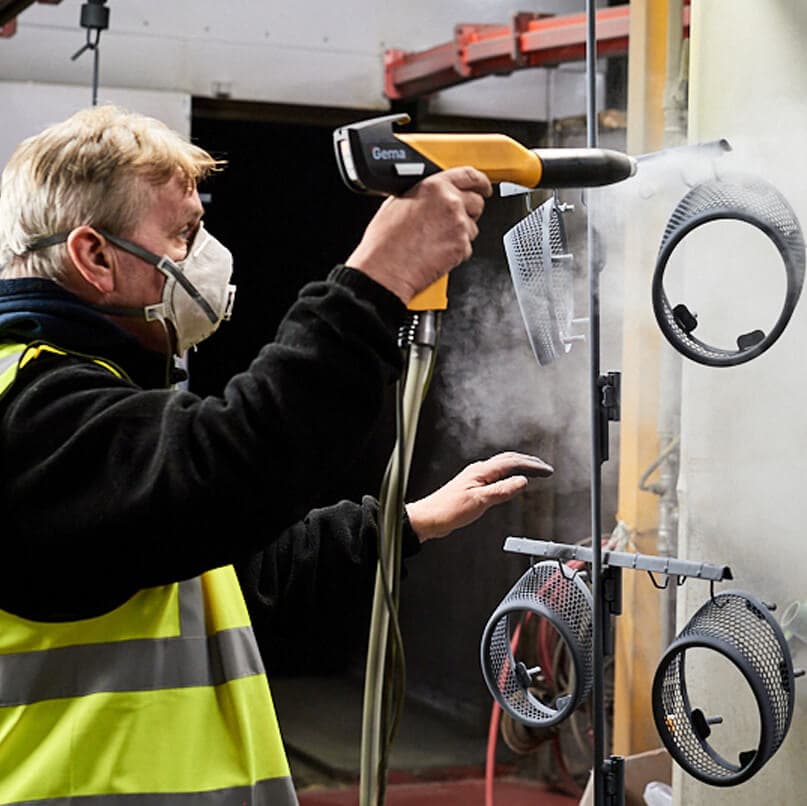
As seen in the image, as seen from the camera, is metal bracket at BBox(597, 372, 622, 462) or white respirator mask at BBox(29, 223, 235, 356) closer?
white respirator mask at BBox(29, 223, 235, 356)

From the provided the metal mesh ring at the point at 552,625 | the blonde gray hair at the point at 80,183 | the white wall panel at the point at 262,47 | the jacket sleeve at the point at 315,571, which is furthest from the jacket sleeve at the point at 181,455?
the white wall panel at the point at 262,47

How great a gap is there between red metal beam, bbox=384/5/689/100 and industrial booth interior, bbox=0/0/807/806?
11 millimetres

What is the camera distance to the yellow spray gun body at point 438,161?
0.95 m

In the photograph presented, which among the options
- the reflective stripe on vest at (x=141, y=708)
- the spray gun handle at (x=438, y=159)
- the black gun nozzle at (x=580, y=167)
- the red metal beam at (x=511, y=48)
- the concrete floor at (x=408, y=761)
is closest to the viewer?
the spray gun handle at (x=438, y=159)

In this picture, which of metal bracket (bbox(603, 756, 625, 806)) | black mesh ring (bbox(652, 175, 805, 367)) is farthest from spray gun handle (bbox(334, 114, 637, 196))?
metal bracket (bbox(603, 756, 625, 806))

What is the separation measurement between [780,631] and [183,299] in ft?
2.43

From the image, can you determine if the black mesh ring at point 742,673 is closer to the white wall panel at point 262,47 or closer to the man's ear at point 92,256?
the man's ear at point 92,256

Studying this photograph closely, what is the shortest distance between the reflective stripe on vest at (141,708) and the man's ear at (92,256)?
0.12 metres

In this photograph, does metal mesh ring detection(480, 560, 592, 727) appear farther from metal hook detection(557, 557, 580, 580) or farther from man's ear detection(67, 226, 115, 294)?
man's ear detection(67, 226, 115, 294)

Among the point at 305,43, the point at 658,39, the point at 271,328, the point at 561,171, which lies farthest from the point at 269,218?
the point at 561,171

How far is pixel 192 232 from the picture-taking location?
54.0 inches

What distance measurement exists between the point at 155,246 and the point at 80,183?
10cm

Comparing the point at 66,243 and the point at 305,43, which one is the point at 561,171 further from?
the point at 305,43

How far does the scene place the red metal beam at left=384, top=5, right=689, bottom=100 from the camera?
3.59 meters
